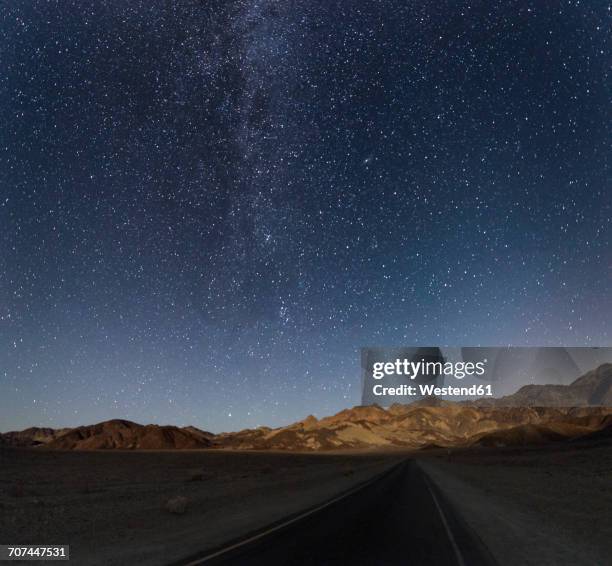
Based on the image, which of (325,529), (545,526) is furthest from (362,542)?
(545,526)

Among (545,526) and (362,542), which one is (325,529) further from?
(545,526)

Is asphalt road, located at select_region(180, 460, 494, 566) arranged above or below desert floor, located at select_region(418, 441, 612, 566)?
above

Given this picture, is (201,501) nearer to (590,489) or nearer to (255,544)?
(255,544)

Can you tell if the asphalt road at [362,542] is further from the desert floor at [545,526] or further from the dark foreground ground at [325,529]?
the desert floor at [545,526]

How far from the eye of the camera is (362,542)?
1223 cm

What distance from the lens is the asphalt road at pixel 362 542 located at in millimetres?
10203

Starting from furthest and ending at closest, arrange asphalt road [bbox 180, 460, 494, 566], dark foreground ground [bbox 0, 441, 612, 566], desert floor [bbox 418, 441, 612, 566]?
desert floor [bbox 418, 441, 612, 566] → dark foreground ground [bbox 0, 441, 612, 566] → asphalt road [bbox 180, 460, 494, 566]

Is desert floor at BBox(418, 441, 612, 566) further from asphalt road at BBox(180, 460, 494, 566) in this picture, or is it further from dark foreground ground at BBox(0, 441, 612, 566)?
asphalt road at BBox(180, 460, 494, 566)

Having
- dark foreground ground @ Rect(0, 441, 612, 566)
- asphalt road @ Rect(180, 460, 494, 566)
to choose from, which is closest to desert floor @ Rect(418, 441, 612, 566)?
dark foreground ground @ Rect(0, 441, 612, 566)

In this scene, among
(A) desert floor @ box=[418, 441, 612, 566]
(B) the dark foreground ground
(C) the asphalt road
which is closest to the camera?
(C) the asphalt road

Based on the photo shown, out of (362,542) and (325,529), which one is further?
(325,529)

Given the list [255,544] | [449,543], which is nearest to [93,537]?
[255,544]

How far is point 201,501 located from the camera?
23.7 m

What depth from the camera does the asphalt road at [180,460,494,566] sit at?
10.2 m
